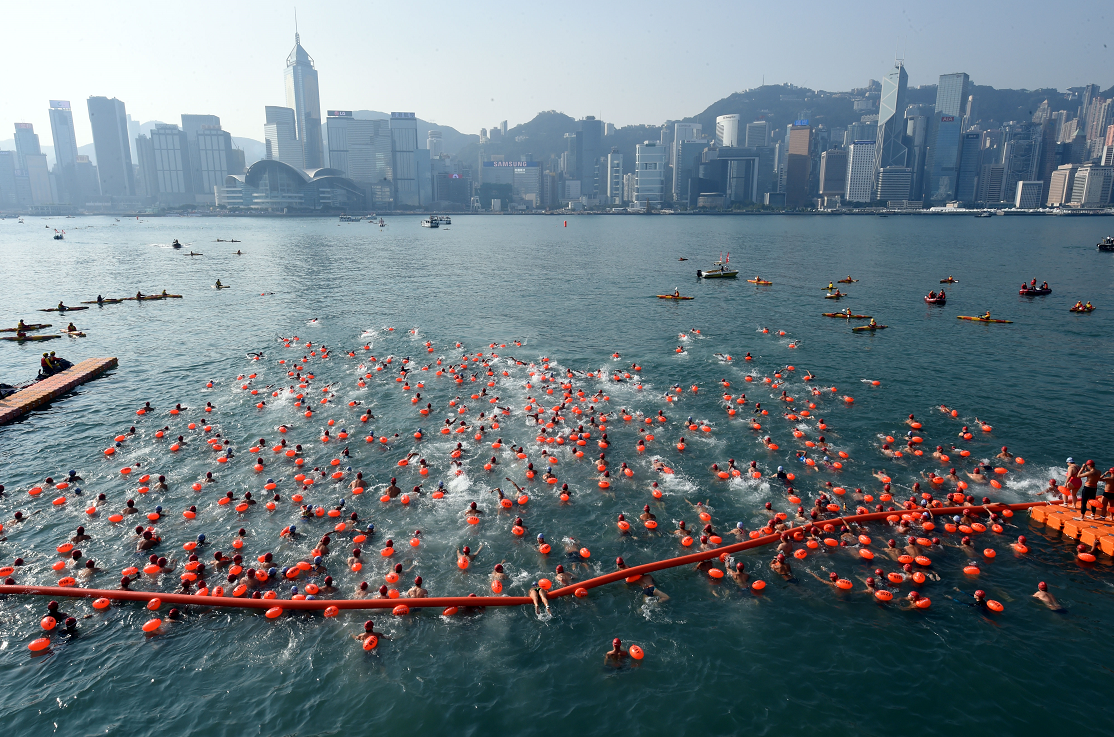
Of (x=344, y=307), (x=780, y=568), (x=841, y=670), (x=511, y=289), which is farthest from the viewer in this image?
(x=511, y=289)

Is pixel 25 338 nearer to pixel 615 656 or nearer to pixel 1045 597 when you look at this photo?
pixel 615 656

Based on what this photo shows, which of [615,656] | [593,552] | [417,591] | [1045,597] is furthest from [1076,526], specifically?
[417,591]

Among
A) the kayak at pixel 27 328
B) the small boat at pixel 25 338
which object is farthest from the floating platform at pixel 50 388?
the kayak at pixel 27 328

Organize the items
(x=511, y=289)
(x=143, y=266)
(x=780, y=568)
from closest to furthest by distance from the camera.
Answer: (x=780, y=568) → (x=511, y=289) → (x=143, y=266)

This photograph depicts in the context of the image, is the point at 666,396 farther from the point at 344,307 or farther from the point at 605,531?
the point at 344,307

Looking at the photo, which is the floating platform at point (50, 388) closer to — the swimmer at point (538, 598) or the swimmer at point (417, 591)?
the swimmer at point (417, 591)

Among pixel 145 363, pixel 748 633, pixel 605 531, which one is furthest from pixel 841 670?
pixel 145 363
